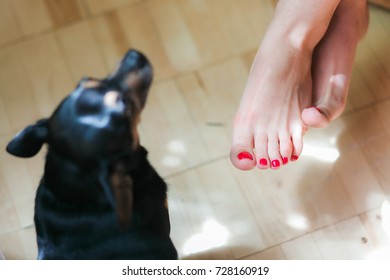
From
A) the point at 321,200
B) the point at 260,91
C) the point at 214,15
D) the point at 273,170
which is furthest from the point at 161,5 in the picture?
the point at 321,200

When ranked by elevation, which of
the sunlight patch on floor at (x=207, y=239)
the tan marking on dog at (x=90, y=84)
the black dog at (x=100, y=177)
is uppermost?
the tan marking on dog at (x=90, y=84)

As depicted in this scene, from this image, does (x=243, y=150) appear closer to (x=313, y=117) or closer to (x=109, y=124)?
(x=313, y=117)

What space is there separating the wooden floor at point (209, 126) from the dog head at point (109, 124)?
36 centimetres

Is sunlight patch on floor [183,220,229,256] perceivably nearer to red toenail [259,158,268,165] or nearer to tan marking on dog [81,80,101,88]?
red toenail [259,158,268,165]

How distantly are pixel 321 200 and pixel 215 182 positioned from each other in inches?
9.3

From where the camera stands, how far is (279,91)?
3.09ft

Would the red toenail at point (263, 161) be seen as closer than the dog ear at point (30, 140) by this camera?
No

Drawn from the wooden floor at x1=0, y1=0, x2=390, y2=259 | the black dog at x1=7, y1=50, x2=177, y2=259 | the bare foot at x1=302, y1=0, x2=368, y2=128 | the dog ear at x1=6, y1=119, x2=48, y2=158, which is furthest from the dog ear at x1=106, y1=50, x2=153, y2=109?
the bare foot at x1=302, y1=0, x2=368, y2=128

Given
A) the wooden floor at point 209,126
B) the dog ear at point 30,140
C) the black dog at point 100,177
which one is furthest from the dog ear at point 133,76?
the wooden floor at point 209,126

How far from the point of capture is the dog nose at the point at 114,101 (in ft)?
1.82

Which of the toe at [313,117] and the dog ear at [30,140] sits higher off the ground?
the dog ear at [30,140]

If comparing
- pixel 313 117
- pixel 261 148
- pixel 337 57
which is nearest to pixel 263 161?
pixel 261 148

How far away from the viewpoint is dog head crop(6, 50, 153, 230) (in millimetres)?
556

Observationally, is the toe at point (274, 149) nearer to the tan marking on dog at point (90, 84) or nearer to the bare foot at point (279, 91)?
the bare foot at point (279, 91)
